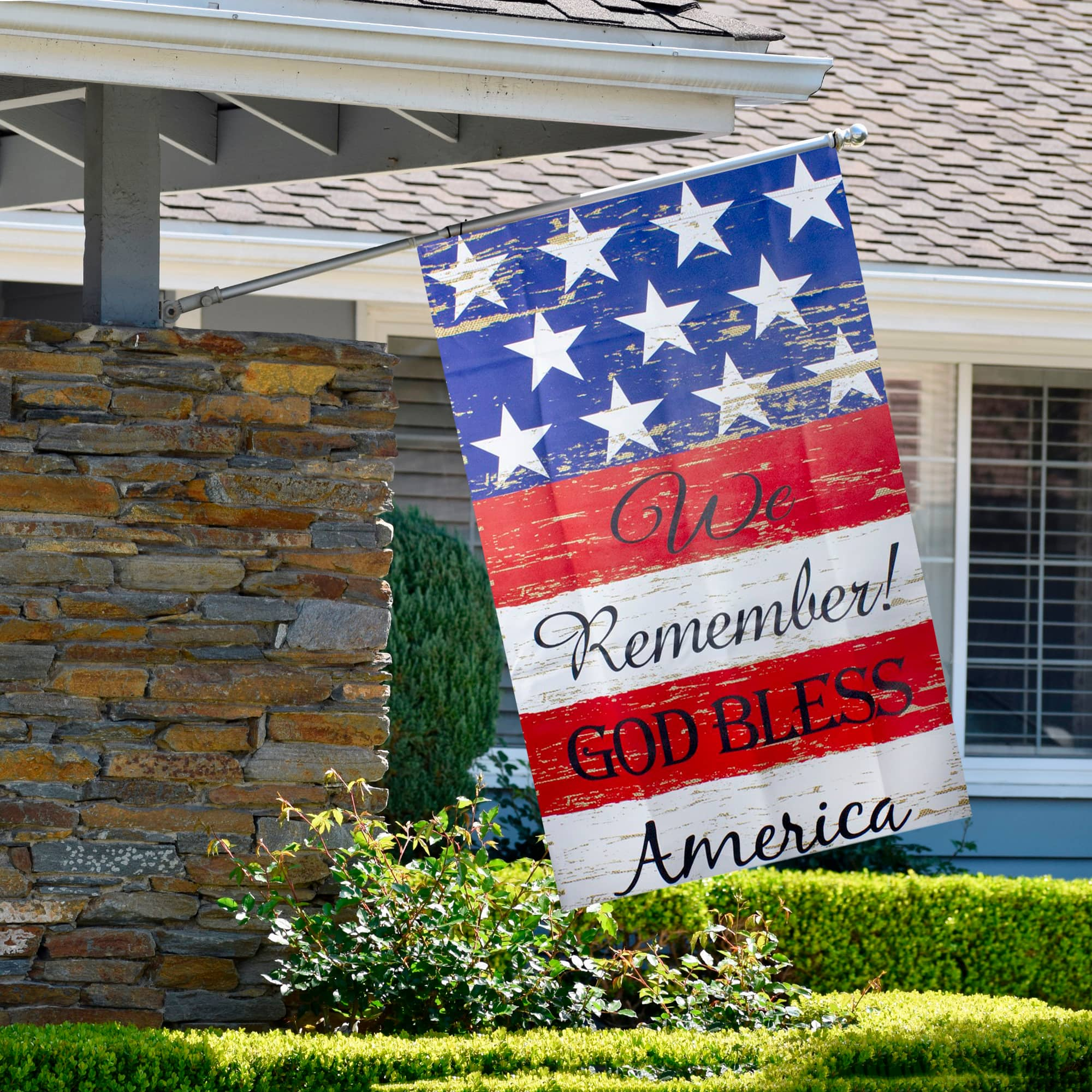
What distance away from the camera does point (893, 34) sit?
923 cm

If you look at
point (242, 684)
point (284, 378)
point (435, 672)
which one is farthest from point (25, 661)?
point (435, 672)

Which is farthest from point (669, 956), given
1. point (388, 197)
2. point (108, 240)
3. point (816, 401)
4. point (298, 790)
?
point (388, 197)

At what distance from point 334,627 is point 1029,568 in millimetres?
5382

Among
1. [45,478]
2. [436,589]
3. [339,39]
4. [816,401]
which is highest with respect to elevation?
[339,39]

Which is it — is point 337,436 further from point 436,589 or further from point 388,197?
point 388,197

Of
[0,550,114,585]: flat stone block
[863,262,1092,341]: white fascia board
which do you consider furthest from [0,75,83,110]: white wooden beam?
[863,262,1092,341]: white fascia board

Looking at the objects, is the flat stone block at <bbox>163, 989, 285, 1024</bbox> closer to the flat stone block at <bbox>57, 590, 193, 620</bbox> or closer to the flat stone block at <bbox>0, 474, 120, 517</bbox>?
the flat stone block at <bbox>57, 590, 193, 620</bbox>

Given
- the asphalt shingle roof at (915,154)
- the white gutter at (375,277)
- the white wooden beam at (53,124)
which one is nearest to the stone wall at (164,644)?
the white wooden beam at (53,124)

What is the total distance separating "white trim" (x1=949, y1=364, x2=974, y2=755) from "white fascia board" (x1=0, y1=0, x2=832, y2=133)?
14.9ft

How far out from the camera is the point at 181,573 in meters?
4.00

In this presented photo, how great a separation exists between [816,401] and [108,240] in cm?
214

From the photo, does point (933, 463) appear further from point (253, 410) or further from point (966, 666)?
point (253, 410)

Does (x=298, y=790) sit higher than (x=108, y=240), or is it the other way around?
(x=108, y=240)

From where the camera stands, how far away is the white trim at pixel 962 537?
796 cm
